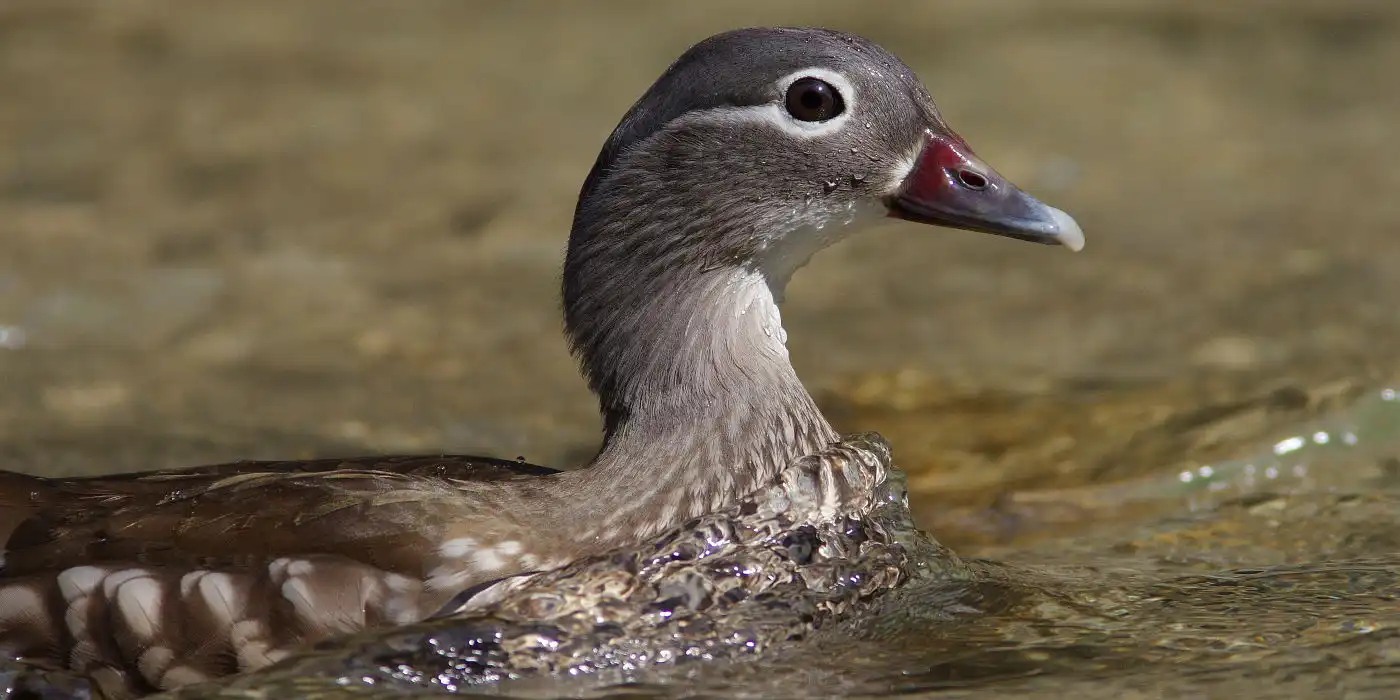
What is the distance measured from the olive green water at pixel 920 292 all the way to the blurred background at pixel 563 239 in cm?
3

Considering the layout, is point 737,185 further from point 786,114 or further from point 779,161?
point 786,114

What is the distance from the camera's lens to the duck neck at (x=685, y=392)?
5.39 meters

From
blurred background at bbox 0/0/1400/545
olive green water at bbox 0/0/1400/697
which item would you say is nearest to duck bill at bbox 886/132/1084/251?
olive green water at bbox 0/0/1400/697

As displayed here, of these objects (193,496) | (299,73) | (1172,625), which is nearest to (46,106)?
(299,73)

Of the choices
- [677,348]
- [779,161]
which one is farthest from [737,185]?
[677,348]

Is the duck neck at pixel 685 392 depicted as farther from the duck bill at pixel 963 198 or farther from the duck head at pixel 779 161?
the duck bill at pixel 963 198

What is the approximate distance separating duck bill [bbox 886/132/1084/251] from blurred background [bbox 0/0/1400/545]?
141cm

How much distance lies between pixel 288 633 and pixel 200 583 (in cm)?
27

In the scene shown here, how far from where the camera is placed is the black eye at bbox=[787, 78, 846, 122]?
5.51 metres

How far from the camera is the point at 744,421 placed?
18.2 ft

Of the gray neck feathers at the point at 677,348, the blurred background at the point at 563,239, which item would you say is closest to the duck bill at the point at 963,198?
the gray neck feathers at the point at 677,348

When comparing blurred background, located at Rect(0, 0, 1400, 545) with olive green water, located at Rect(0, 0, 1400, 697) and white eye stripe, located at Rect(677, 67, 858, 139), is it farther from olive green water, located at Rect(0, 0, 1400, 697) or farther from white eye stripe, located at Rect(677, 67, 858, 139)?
white eye stripe, located at Rect(677, 67, 858, 139)

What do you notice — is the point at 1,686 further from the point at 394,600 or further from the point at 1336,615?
the point at 1336,615

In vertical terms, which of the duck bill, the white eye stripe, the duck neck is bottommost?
the duck neck
